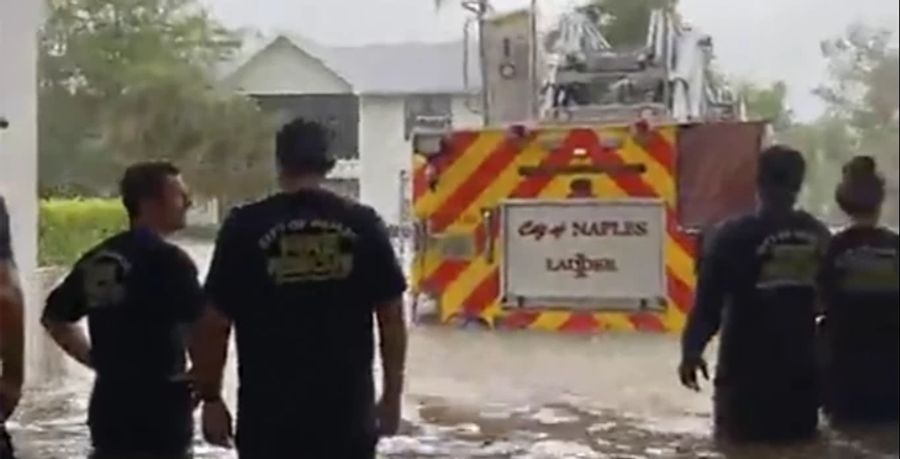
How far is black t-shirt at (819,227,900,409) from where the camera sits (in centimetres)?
491

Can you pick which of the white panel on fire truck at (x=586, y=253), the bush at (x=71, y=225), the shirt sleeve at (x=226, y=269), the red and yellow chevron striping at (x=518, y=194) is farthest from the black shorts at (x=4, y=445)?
the white panel on fire truck at (x=586, y=253)

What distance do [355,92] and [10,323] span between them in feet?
8.95

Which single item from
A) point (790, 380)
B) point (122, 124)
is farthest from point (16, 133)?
point (790, 380)

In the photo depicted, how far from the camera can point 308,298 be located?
4.64 meters

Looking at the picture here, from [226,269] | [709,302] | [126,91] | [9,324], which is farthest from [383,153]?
[226,269]

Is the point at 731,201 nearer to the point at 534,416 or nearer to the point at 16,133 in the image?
the point at 534,416

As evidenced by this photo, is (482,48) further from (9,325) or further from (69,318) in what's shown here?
(9,325)

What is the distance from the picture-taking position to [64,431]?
7.79 metres

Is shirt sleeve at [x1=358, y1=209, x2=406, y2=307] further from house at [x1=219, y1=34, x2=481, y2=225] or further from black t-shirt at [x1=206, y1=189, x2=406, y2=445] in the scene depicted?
house at [x1=219, y1=34, x2=481, y2=225]

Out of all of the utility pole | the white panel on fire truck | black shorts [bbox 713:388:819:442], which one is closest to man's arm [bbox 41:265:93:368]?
black shorts [bbox 713:388:819:442]

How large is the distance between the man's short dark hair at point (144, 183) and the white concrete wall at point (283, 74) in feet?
5.94

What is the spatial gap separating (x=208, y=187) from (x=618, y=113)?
3.46 metres

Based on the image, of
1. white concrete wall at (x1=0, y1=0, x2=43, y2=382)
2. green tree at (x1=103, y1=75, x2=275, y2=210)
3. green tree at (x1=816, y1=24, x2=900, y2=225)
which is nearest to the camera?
green tree at (x1=816, y1=24, x2=900, y2=225)

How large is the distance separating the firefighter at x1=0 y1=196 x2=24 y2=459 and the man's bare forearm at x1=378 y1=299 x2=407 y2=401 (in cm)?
98
